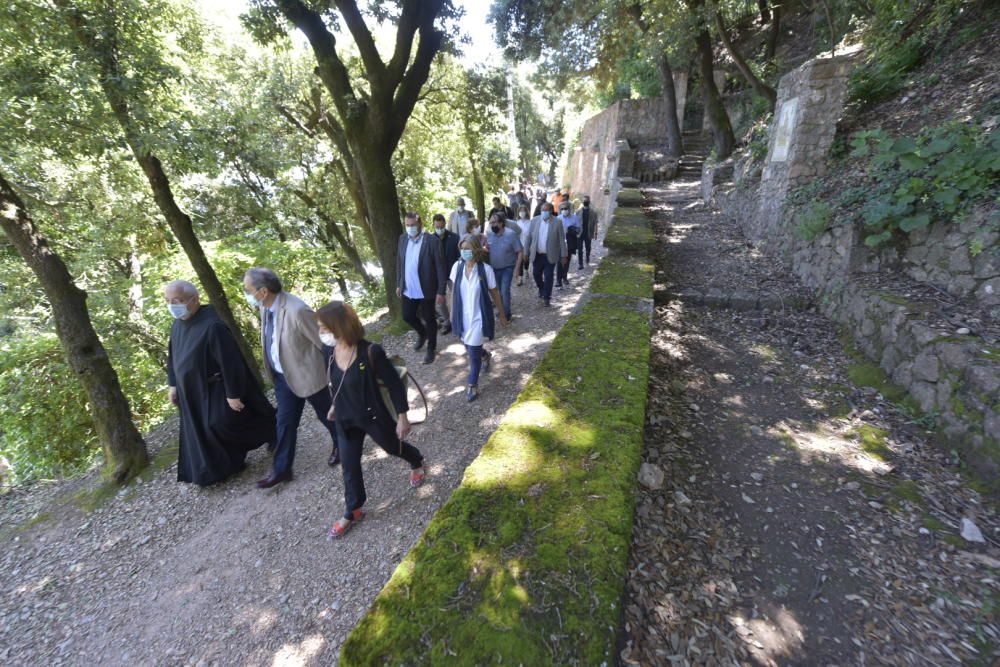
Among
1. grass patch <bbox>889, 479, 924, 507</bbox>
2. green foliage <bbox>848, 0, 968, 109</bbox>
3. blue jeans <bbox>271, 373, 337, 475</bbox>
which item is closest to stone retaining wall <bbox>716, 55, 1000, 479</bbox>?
grass patch <bbox>889, 479, 924, 507</bbox>

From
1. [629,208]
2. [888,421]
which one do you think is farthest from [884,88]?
[888,421]

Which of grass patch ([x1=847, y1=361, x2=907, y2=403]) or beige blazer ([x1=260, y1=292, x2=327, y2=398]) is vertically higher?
beige blazer ([x1=260, y1=292, x2=327, y2=398])

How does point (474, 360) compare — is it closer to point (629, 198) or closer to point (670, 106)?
point (629, 198)

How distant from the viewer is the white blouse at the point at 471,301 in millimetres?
4211

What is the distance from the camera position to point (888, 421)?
3.18m

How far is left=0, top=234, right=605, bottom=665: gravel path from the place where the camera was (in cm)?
259

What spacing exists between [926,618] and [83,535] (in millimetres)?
6113

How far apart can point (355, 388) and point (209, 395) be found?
69.1 inches

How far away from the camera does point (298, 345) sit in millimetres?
3312

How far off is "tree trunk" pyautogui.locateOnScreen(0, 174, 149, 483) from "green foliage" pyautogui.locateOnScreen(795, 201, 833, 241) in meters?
8.03

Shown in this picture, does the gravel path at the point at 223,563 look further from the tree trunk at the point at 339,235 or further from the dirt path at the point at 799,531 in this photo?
the tree trunk at the point at 339,235

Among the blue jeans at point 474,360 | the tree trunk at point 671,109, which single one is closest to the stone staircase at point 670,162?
the tree trunk at point 671,109

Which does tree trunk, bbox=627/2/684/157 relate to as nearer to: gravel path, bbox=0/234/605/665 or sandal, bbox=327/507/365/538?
gravel path, bbox=0/234/605/665

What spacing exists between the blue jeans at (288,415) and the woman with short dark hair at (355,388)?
22.7 inches
